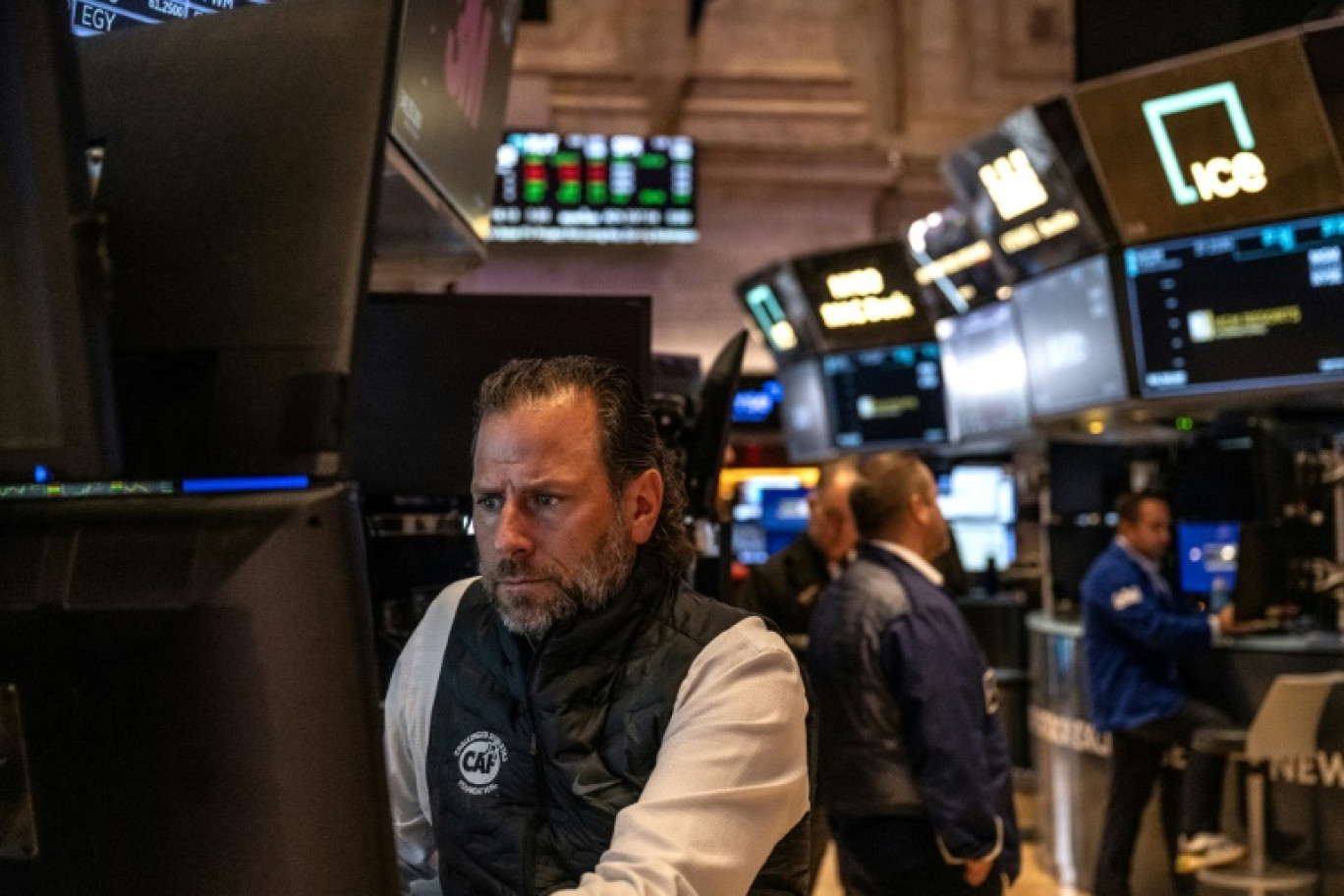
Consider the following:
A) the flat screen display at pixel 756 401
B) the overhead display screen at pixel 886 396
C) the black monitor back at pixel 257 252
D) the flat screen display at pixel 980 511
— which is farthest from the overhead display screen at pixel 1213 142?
the flat screen display at pixel 756 401

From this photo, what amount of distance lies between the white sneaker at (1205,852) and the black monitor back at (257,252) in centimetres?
539

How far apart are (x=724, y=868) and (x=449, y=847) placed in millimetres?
307

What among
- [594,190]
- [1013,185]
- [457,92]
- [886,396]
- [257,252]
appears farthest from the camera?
[594,190]

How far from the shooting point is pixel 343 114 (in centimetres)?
100

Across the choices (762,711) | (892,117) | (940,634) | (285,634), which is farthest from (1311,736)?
(892,117)

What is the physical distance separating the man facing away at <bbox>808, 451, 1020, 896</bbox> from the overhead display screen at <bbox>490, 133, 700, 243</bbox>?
6.18 m

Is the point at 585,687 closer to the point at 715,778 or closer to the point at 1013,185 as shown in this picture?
the point at 715,778

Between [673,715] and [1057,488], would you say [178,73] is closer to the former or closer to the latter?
[673,715]

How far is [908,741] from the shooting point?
3.62 metres

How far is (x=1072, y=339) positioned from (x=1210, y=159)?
45.5 inches

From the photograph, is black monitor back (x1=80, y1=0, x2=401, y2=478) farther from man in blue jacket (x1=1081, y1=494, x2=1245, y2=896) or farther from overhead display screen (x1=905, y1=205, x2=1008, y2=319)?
overhead display screen (x1=905, y1=205, x2=1008, y2=319)

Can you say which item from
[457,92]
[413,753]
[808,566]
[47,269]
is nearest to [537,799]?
[413,753]

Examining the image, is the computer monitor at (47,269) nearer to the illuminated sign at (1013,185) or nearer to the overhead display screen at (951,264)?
the illuminated sign at (1013,185)

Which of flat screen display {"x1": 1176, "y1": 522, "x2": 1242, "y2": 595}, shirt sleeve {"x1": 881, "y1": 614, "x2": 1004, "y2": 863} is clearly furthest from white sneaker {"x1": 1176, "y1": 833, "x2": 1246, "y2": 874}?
shirt sleeve {"x1": 881, "y1": 614, "x2": 1004, "y2": 863}
